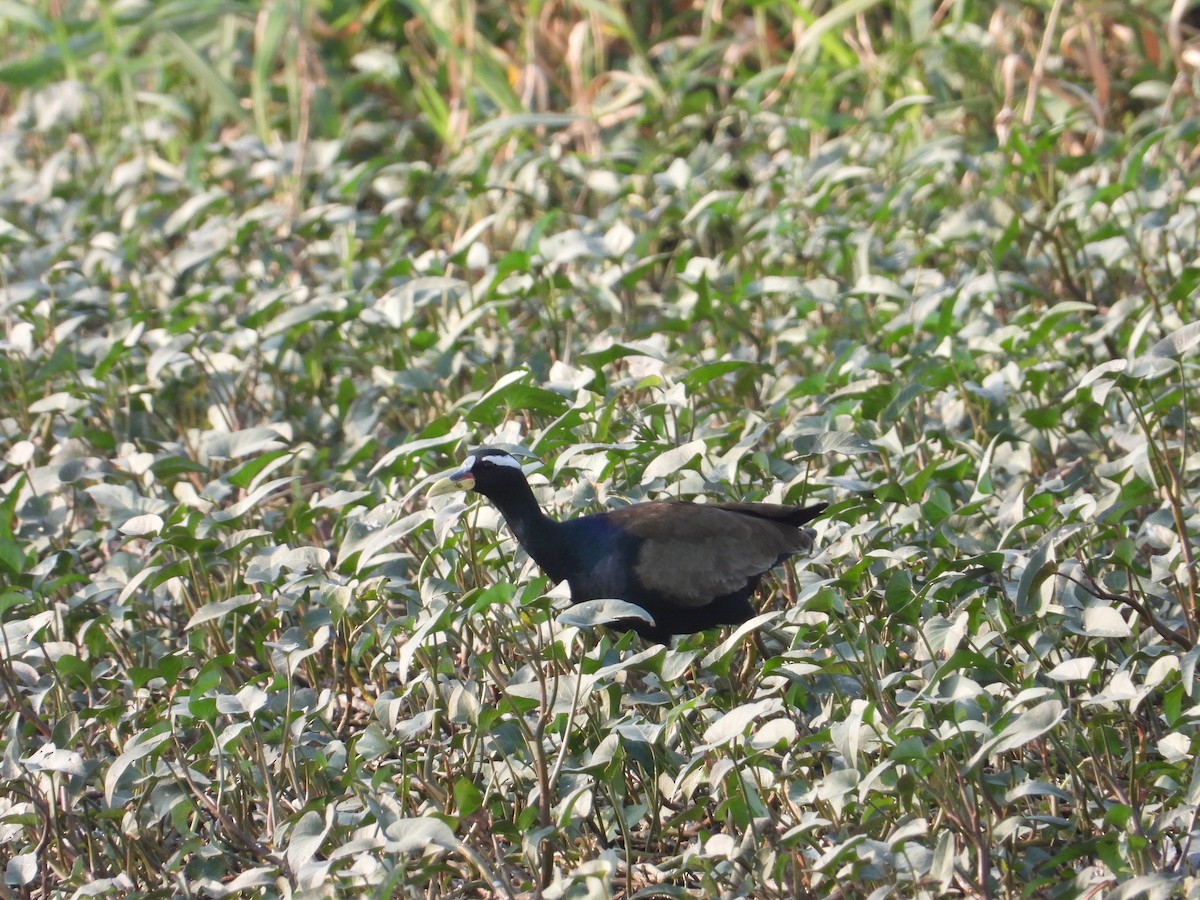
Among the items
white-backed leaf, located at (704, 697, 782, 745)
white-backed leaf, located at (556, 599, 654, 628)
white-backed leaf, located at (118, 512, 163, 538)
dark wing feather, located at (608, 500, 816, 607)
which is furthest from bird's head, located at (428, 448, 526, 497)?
white-backed leaf, located at (704, 697, 782, 745)

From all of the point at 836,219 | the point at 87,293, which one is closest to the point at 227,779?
the point at 87,293

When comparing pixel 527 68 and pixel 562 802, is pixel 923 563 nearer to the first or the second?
pixel 562 802

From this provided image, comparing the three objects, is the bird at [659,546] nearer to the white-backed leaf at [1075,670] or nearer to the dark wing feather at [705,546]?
the dark wing feather at [705,546]

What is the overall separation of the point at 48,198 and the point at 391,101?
153 cm

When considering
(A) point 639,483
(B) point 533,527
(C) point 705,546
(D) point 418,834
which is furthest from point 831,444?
(D) point 418,834

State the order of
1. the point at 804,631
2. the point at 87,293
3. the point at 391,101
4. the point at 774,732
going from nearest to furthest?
the point at 774,732, the point at 804,631, the point at 87,293, the point at 391,101

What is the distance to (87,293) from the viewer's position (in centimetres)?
470

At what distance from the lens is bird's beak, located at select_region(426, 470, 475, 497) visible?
295 centimetres

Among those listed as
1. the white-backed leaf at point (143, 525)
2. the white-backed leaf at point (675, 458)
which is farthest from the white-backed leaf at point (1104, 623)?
the white-backed leaf at point (143, 525)

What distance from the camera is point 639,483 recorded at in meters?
3.17

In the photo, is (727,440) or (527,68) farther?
(527,68)

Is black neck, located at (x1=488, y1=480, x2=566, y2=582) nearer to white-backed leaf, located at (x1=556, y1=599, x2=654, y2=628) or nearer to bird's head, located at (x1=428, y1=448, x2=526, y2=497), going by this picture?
bird's head, located at (x1=428, y1=448, x2=526, y2=497)

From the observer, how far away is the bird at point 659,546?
2.89 meters

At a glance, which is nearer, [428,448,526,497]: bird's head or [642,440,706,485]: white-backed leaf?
[642,440,706,485]: white-backed leaf
